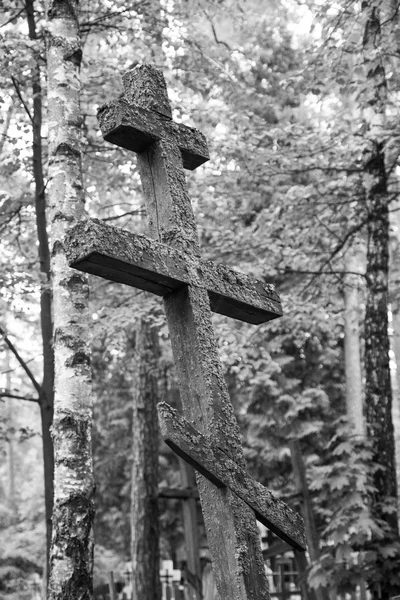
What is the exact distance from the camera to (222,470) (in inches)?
96.0

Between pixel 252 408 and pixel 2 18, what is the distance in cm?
1108

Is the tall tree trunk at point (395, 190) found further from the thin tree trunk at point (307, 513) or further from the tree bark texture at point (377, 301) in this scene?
the thin tree trunk at point (307, 513)

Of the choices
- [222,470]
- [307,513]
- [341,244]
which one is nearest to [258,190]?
[341,244]

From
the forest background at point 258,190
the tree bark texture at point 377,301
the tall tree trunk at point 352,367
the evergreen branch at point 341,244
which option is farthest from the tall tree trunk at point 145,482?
the tall tree trunk at point 352,367

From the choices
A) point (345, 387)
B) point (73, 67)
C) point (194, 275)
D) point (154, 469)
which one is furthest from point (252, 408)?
point (194, 275)

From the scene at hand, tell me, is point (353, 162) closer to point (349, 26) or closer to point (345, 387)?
point (349, 26)

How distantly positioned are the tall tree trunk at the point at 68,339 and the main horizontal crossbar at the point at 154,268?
2485 mm

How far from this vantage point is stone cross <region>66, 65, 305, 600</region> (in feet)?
7.90

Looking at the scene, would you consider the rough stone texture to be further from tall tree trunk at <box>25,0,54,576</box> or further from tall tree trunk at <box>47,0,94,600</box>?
tall tree trunk at <box>25,0,54,576</box>

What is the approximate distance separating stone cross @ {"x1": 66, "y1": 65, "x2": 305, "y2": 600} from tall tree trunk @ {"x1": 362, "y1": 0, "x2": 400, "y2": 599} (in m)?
4.63

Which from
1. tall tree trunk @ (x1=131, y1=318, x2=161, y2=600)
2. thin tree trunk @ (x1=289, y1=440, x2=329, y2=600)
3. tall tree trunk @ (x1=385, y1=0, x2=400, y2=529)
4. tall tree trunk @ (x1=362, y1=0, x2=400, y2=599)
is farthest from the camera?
tall tree trunk @ (x1=131, y1=318, x2=161, y2=600)

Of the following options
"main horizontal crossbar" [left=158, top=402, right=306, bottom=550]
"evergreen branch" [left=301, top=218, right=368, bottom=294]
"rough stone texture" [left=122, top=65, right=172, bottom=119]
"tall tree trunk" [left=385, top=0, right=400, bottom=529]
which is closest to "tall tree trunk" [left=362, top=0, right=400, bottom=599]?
"tall tree trunk" [left=385, top=0, right=400, bottom=529]

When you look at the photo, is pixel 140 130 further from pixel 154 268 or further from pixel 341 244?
pixel 341 244

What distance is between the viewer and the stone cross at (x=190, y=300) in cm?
241
